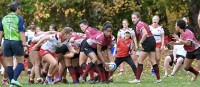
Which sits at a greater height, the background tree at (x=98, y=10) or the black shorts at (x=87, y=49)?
the black shorts at (x=87, y=49)

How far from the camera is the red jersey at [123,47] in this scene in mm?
17922

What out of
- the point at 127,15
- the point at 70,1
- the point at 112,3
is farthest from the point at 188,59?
the point at 127,15

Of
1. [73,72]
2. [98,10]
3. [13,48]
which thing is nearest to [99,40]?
[73,72]

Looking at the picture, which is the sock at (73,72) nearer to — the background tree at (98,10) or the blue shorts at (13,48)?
the blue shorts at (13,48)

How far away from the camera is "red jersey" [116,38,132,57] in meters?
17.9

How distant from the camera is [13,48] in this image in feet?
46.3

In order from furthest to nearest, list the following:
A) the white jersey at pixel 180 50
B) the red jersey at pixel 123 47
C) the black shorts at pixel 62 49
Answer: the white jersey at pixel 180 50
the red jersey at pixel 123 47
the black shorts at pixel 62 49

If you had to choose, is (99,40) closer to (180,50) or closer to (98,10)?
(180,50)

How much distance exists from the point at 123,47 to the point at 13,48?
5.47 metres

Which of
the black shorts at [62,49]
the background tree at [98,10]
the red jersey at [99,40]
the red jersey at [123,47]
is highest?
the red jersey at [99,40]

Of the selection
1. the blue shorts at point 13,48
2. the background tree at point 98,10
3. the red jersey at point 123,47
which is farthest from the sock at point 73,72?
the background tree at point 98,10

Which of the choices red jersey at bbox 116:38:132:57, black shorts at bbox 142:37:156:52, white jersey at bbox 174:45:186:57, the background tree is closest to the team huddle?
black shorts at bbox 142:37:156:52

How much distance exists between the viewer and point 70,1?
32.8 m

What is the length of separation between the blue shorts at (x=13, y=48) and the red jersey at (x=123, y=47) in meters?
4.43
